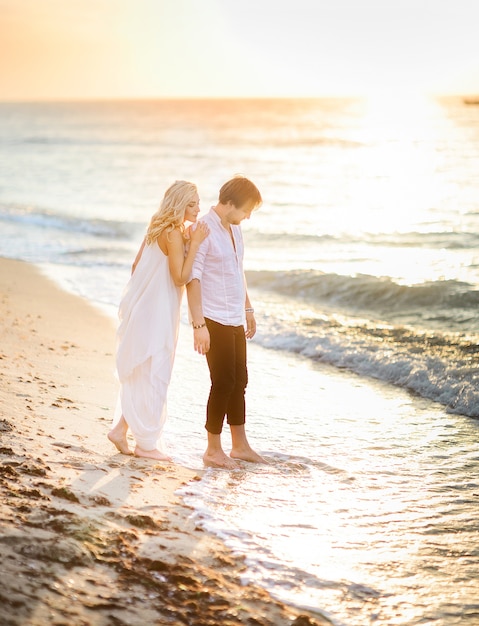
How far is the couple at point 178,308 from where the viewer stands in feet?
15.7

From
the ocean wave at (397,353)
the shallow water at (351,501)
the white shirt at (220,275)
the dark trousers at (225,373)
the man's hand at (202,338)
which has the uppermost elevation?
the white shirt at (220,275)

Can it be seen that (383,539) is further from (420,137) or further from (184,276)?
(420,137)

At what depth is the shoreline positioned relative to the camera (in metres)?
3.03

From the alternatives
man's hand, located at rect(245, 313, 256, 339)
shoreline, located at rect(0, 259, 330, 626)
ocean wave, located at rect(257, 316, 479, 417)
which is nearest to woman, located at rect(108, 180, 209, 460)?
shoreline, located at rect(0, 259, 330, 626)

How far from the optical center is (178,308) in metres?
5.00

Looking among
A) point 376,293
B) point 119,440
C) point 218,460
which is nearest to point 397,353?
point 376,293

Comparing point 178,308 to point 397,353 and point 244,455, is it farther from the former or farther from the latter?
point 397,353

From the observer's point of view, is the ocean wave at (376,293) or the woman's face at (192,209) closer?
the woman's face at (192,209)

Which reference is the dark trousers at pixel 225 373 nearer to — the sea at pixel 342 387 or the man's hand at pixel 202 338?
the man's hand at pixel 202 338

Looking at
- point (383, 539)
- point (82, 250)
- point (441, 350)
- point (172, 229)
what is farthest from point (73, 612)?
point (82, 250)

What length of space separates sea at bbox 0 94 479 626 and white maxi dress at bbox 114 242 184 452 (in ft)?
1.48

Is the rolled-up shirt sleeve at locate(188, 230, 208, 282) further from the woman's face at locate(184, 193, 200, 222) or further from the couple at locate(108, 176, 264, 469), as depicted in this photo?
the woman's face at locate(184, 193, 200, 222)

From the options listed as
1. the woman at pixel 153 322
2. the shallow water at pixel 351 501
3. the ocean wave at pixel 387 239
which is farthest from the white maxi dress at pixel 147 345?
the ocean wave at pixel 387 239

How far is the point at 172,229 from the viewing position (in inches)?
187
